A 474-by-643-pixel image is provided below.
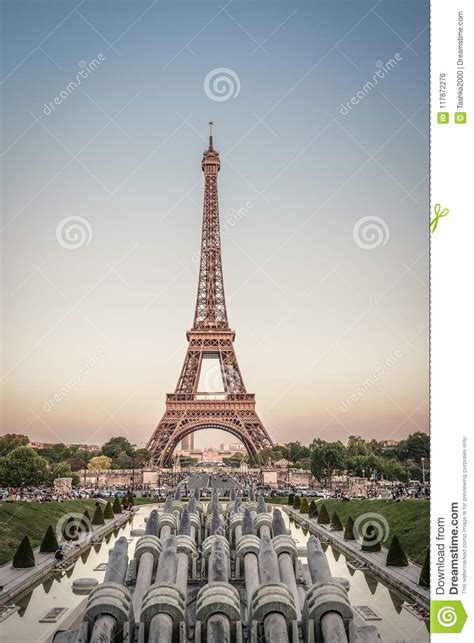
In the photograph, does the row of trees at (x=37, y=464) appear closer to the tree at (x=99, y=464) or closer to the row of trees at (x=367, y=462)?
the tree at (x=99, y=464)

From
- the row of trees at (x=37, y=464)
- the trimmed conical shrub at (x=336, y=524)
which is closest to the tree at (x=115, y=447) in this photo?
the row of trees at (x=37, y=464)

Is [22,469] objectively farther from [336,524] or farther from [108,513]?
[336,524]

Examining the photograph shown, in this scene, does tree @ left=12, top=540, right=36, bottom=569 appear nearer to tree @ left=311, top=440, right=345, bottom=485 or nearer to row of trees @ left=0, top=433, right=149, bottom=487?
row of trees @ left=0, top=433, right=149, bottom=487

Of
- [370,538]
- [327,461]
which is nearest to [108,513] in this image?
[370,538]

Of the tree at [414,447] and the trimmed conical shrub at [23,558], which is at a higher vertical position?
the tree at [414,447]

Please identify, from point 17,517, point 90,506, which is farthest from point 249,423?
point 17,517

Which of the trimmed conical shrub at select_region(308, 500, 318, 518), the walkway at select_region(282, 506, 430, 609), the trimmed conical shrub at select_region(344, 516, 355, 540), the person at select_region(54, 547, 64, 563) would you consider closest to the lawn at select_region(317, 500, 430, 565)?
the walkway at select_region(282, 506, 430, 609)
